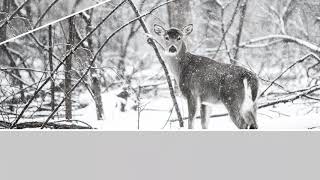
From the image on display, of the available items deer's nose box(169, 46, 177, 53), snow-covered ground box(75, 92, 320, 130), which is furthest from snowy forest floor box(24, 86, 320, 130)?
deer's nose box(169, 46, 177, 53)

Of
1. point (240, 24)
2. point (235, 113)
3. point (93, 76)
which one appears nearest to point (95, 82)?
point (93, 76)

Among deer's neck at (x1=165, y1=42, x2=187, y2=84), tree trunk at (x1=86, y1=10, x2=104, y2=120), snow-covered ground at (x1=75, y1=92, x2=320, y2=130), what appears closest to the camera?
snow-covered ground at (x1=75, y1=92, x2=320, y2=130)

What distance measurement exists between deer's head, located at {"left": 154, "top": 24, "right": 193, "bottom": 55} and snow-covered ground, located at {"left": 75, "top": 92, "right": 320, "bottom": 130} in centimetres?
35

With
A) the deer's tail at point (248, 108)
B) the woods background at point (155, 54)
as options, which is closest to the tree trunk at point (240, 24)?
the woods background at point (155, 54)

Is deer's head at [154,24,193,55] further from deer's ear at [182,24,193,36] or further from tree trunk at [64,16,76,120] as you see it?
tree trunk at [64,16,76,120]

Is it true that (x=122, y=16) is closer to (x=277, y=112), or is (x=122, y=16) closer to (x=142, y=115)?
(x=142, y=115)

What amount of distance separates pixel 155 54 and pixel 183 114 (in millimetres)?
501

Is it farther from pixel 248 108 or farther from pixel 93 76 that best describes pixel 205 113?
pixel 93 76

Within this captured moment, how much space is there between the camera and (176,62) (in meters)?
3.21

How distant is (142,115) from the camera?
333 centimetres

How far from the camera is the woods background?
3.04 m

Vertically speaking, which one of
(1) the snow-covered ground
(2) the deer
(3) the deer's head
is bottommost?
(1) the snow-covered ground

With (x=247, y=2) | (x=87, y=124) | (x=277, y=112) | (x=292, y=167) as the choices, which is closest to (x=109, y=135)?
(x=87, y=124)

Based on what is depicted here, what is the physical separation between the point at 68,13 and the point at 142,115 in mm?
774
